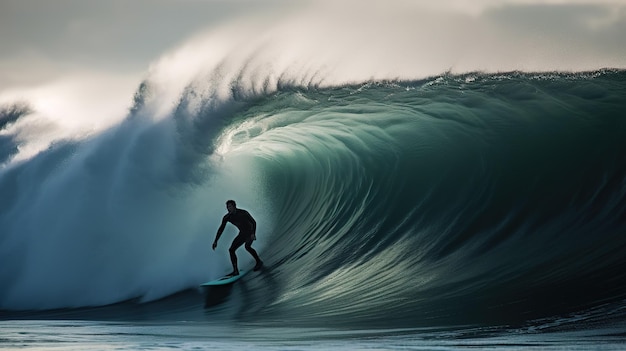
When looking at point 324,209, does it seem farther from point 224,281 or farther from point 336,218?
point 224,281

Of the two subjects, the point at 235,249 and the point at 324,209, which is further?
the point at 324,209

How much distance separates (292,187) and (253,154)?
140 centimetres

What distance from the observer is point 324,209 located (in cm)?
1367

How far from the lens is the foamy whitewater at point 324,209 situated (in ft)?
23.5

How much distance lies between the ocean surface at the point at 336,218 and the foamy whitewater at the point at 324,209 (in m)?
0.04

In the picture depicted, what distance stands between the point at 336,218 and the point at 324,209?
882 millimetres

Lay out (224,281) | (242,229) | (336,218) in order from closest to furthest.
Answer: (224,281) < (242,229) < (336,218)

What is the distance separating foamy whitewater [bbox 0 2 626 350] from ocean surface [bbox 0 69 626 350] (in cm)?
4

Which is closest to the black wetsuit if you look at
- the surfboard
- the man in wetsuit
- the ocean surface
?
the man in wetsuit

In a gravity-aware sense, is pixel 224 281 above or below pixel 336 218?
below

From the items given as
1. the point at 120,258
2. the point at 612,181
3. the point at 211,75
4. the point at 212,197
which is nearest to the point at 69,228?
the point at 120,258

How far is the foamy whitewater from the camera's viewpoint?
23.5 ft

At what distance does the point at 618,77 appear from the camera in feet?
42.3

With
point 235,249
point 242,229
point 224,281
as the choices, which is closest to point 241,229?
point 242,229
